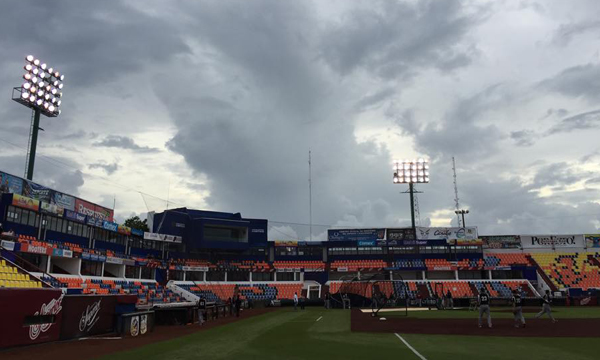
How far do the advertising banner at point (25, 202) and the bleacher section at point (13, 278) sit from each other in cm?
1997

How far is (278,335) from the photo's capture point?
820 inches

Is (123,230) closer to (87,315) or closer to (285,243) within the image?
(285,243)

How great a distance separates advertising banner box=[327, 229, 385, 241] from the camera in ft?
249

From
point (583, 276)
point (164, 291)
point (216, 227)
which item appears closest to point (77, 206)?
point (164, 291)

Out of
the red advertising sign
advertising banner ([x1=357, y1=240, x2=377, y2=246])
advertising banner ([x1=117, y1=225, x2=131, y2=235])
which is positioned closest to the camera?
the red advertising sign

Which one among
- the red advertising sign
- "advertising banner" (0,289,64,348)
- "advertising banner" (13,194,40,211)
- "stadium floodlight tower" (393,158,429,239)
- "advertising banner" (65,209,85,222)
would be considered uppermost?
"stadium floodlight tower" (393,158,429,239)

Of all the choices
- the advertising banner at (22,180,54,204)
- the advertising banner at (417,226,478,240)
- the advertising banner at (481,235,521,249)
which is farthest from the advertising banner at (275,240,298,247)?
Result: the advertising banner at (22,180,54,204)

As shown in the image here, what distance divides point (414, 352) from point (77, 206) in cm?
4912

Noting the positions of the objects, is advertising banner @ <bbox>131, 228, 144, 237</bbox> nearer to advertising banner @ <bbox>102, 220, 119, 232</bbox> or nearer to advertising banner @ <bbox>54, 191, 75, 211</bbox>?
advertising banner @ <bbox>102, 220, 119, 232</bbox>

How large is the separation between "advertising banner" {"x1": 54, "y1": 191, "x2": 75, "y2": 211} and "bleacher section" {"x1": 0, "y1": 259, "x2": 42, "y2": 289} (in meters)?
27.1

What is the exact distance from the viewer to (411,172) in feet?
273

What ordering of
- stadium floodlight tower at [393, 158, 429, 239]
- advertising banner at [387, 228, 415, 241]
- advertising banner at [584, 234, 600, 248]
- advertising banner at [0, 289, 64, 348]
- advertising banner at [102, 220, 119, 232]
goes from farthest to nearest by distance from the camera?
stadium floodlight tower at [393, 158, 429, 239] < advertising banner at [387, 228, 415, 241] < advertising banner at [584, 234, 600, 248] < advertising banner at [102, 220, 119, 232] < advertising banner at [0, 289, 64, 348]

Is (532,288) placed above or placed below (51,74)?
below

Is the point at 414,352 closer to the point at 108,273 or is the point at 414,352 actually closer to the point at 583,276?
the point at 108,273
